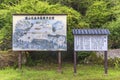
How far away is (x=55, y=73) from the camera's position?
423 inches

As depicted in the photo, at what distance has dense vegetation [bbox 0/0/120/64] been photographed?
12.9 meters

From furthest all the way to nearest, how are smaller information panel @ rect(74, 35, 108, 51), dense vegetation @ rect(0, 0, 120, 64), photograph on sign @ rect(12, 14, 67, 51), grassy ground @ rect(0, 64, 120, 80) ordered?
dense vegetation @ rect(0, 0, 120, 64), photograph on sign @ rect(12, 14, 67, 51), smaller information panel @ rect(74, 35, 108, 51), grassy ground @ rect(0, 64, 120, 80)

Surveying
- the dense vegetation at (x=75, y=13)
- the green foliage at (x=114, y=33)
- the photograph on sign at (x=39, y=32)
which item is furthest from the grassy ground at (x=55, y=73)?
the green foliage at (x=114, y=33)

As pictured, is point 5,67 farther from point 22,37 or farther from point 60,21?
point 60,21

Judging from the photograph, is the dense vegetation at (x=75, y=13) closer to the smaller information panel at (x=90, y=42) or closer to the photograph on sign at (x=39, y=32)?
the photograph on sign at (x=39, y=32)

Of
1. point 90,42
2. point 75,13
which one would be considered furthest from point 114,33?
point 90,42

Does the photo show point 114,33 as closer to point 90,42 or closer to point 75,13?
point 75,13

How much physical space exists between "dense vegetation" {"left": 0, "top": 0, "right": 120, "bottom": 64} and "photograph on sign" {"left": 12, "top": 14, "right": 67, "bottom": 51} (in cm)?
170

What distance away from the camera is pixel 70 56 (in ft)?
45.3

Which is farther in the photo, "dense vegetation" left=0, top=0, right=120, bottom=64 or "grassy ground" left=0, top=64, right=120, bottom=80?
"dense vegetation" left=0, top=0, right=120, bottom=64

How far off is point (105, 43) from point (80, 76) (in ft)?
5.21

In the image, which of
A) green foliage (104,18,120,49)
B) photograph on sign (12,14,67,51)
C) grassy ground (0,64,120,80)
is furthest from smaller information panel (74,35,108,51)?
green foliage (104,18,120,49)

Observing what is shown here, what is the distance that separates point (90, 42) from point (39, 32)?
1.92 m

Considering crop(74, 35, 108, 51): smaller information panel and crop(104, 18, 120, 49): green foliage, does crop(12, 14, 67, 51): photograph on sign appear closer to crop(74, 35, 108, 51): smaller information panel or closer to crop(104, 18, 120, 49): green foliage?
crop(74, 35, 108, 51): smaller information panel
